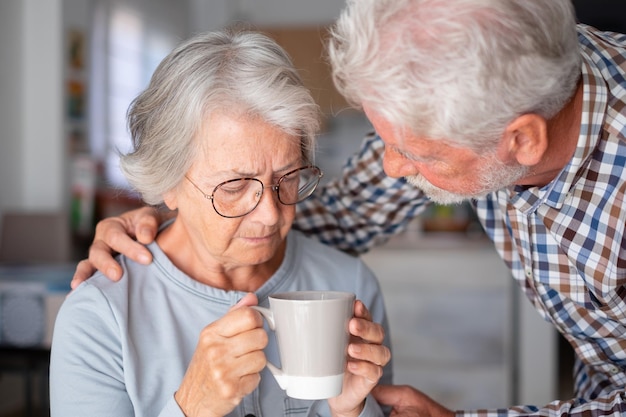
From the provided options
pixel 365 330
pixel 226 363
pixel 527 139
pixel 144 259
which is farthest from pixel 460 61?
pixel 144 259

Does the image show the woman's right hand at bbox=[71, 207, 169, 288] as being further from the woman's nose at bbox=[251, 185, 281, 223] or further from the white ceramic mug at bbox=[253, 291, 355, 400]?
the white ceramic mug at bbox=[253, 291, 355, 400]

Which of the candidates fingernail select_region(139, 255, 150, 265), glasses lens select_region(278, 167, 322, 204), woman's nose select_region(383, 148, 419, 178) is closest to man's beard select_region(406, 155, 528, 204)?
woman's nose select_region(383, 148, 419, 178)

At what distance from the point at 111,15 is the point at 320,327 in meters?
4.46

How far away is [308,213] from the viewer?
170 centimetres

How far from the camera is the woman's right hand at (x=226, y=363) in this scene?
3.36ft

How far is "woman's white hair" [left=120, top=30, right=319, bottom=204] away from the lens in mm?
1221

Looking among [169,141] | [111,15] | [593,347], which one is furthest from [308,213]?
[111,15]

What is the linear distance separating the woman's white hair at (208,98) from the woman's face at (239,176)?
2cm

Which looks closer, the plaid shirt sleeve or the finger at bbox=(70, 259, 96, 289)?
the finger at bbox=(70, 259, 96, 289)

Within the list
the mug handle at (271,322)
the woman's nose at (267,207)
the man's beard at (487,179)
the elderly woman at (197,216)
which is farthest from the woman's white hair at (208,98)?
the mug handle at (271,322)

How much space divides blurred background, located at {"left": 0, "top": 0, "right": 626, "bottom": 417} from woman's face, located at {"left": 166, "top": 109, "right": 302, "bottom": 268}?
196 centimetres

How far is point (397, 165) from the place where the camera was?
3.90 feet

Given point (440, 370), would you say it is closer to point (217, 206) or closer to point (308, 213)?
point (308, 213)

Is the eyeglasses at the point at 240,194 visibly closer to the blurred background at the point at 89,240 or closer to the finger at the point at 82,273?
the finger at the point at 82,273
